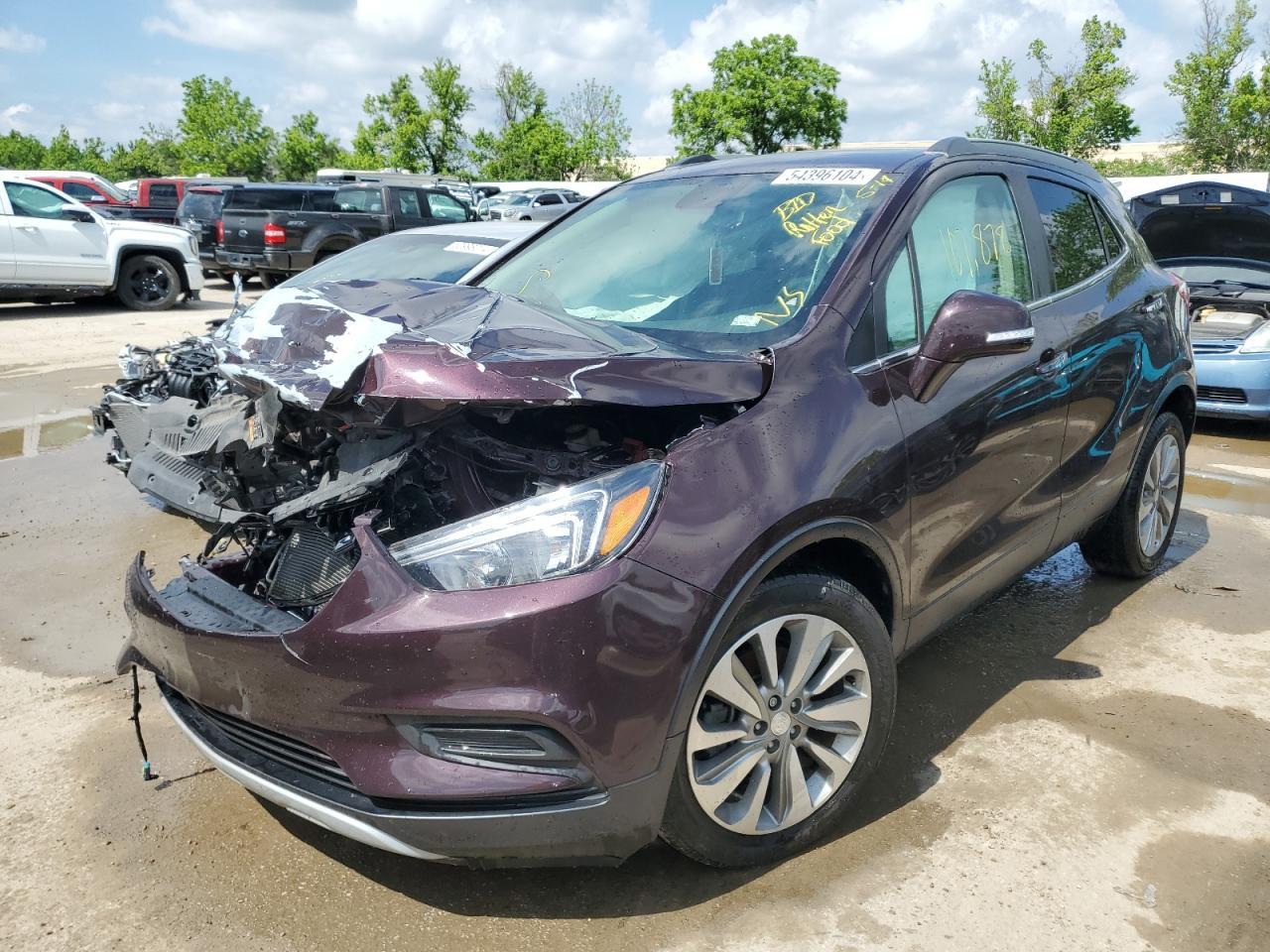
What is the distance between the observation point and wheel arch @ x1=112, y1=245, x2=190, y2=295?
1413cm

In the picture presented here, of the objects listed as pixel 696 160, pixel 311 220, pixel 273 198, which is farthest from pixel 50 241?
pixel 696 160

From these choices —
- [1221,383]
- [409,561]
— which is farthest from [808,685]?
[1221,383]

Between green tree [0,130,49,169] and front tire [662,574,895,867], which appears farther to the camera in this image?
green tree [0,130,49,169]

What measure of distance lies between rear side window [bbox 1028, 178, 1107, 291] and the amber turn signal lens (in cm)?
221

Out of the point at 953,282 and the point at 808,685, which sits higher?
the point at 953,282

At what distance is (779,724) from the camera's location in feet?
8.13

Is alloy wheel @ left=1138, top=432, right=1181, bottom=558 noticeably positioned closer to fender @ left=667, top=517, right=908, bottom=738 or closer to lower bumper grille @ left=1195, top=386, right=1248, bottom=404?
fender @ left=667, top=517, right=908, bottom=738

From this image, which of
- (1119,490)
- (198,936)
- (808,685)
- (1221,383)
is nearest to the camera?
(198,936)

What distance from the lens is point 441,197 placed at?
1764cm

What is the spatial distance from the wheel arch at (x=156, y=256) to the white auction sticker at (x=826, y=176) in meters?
13.4

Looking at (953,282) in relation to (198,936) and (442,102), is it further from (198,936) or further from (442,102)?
(442,102)

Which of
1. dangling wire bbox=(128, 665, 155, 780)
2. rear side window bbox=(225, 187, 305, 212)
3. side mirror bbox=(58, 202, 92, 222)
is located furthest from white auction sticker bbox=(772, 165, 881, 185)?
rear side window bbox=(225, 187, 305, 212)

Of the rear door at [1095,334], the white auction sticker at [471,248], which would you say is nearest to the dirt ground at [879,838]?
the rear door at [1095,334]

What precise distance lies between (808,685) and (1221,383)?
6.71 meters
